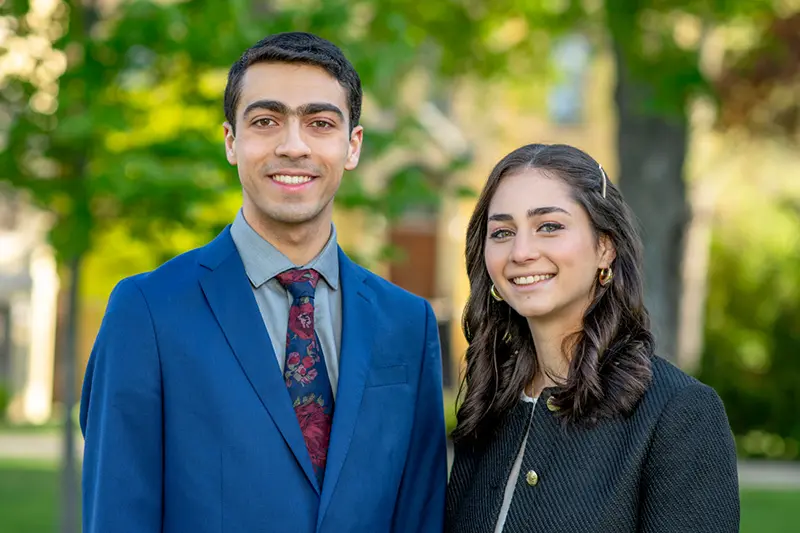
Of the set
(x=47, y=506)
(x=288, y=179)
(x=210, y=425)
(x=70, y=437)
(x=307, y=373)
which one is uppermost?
(x=288, y=179)

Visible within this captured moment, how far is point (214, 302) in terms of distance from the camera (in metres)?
3.21

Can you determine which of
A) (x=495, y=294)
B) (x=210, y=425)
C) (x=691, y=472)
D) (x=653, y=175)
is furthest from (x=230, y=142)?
(x=653, y=175)

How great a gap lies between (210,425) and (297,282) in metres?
0.46

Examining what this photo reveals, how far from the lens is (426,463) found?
11.5ft

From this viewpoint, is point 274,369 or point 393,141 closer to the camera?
point 274,369

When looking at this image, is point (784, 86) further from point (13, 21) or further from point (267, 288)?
point (267, 288)

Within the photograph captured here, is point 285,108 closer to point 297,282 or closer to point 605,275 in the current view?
point 297,282

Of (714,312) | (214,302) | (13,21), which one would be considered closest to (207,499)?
(214,302)

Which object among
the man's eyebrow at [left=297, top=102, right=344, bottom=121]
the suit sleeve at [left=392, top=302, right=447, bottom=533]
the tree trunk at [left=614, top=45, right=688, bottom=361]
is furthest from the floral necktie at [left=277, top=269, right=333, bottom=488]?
the tree trunk at [left=614, top=45, right=688, bottom=361]

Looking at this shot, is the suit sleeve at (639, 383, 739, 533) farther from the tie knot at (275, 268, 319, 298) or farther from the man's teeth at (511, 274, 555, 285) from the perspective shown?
the tie knot at (275, 268, 319, 298)

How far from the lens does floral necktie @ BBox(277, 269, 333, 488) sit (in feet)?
10.5

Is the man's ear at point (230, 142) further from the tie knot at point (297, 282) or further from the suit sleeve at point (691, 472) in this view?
the suit sleeve at point (691, 472)

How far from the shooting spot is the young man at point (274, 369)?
306 centimetres

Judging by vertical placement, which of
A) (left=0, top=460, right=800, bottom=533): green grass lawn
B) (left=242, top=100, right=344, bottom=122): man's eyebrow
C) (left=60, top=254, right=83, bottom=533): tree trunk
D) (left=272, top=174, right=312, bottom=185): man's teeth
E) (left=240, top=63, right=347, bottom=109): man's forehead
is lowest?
(left=0, top=460, right=800, bottom=533): green grass lawn
